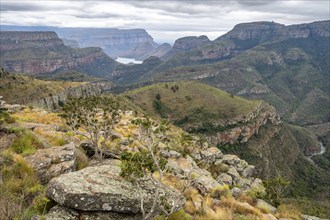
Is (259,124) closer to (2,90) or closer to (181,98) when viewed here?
(181,98)

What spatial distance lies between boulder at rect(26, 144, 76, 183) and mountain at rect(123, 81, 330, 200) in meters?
114

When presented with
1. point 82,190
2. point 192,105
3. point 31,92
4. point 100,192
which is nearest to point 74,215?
point 82,190

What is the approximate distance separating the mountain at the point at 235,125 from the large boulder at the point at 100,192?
116 metres

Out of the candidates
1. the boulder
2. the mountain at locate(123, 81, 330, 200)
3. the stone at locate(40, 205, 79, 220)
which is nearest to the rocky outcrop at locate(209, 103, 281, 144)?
the mountain at locate(123, 81, 330, 200)

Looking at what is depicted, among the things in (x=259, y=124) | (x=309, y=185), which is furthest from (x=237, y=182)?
(x=259, y=124)

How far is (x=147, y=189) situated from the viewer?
47.4 ft

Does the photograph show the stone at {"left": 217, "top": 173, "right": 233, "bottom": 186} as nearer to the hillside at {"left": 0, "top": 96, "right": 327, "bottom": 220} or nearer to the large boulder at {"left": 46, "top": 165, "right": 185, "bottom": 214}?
the hillside at {"left": 0, "top": 96, "right": 327, "bottom": 220}

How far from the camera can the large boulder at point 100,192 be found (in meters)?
12.4

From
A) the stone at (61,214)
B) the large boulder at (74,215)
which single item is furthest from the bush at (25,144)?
the large boulder at (74,215)

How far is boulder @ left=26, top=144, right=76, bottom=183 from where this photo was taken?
16188 millimetres

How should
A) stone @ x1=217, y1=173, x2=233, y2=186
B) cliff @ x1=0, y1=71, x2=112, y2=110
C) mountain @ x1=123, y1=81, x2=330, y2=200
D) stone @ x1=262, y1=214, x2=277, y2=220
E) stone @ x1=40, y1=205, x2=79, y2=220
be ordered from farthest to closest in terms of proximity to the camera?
mountain @ x1=123, y1=81, x2=330, y2=200, cliff @ x1=0, y1=71, x2=112, y2=110, stone @ x1=217, y1=173, x2=233, y2=186, stone @ x1=262, y1=214, x2=277, y2=220, stone @ x1=40, y1=205, x2=79, y2=220

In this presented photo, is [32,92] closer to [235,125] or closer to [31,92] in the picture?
[31,92]

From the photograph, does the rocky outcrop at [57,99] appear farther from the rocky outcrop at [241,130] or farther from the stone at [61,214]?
the stone at [61,214]

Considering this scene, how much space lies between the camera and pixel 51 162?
17.1 meters
